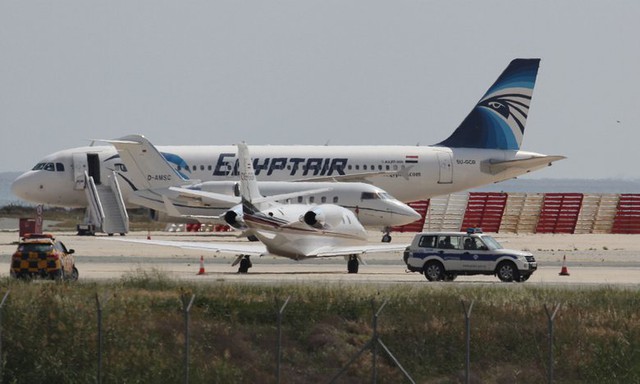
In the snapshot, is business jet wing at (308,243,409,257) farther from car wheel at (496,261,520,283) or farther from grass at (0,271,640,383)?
grass at (0,271,640,383)

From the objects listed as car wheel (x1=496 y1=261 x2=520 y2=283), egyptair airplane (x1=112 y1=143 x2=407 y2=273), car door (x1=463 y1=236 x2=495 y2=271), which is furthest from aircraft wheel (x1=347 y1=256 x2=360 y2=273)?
car wheel (x1=496 y1=261 x2=520 y2=283)

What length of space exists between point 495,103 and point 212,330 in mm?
50243

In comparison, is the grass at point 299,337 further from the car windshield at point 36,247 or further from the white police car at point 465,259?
the white police car at point 465,259

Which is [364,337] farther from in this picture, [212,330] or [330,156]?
[330,156]

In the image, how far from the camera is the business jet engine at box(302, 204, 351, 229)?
46.7m

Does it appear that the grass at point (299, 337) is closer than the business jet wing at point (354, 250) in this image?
Yes

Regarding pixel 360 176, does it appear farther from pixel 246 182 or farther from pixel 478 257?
pixel 478 257

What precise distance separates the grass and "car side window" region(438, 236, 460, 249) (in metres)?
9.86

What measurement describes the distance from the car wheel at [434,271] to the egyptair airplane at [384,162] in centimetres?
2987

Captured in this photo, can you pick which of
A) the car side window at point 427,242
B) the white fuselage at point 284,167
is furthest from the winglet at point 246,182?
the white fuselage at point 284,167

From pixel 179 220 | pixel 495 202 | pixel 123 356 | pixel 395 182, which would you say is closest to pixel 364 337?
pixel 123 356

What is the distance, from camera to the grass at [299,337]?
2773 centimetres

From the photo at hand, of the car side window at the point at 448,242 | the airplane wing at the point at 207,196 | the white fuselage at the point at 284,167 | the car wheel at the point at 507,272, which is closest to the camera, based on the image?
the car wheel at the point at 507,272

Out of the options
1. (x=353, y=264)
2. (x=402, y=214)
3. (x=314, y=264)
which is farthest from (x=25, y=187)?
(x=353, y=264)
